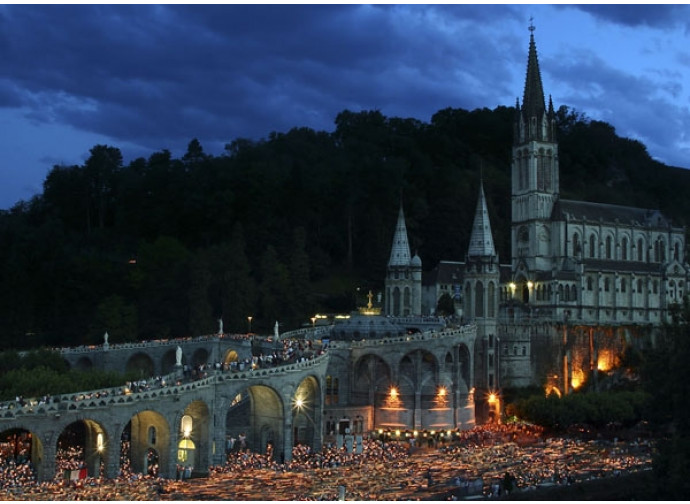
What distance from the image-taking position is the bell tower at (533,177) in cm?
9056

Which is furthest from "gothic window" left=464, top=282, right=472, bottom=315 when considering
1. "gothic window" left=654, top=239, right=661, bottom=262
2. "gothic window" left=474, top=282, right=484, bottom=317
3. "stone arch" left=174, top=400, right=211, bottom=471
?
"stone arch" left=174, top=400, right=211, bottom=471

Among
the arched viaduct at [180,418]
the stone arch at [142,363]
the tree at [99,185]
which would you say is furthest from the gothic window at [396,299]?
the tree at [99,185]

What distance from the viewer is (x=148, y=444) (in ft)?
165

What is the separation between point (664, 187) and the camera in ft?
471

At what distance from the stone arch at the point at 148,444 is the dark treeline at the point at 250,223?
33.9 meters

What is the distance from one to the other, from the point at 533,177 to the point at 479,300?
1891cm

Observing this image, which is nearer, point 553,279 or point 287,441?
point 287,441

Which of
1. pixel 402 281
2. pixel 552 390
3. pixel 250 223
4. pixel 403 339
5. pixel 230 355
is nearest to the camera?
pixel 403 339

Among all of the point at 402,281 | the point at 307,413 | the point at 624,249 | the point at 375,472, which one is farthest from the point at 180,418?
→ the point at 624,249

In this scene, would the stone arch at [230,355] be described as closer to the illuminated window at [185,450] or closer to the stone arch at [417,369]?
the stone arch at [417,369]

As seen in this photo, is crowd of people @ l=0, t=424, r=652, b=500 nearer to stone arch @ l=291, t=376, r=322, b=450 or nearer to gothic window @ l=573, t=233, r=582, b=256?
stone arch @ l=291, t=376, r=322, b=450

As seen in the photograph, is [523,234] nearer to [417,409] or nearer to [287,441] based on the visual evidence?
[417,409]

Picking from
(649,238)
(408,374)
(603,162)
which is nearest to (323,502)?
(408,374)

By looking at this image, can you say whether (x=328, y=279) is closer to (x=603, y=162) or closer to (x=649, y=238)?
(x=649, y=238)
